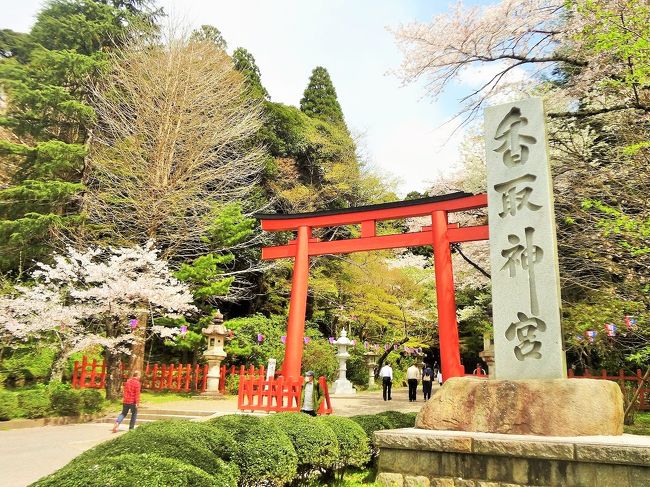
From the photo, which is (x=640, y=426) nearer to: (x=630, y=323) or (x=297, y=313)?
(x=630, y=323)

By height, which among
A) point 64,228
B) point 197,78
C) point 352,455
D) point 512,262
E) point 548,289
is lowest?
point 352,455

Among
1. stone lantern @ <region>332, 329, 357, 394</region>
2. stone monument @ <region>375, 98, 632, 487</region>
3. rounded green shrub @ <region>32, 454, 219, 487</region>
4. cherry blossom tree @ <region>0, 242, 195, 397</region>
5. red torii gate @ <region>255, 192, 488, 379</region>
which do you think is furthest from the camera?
stone lantern @ <region>332, 329, 357, 394</region>

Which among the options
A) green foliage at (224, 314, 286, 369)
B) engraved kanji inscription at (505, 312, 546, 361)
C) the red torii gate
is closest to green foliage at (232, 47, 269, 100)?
green foliage at (224, 314, 286, 369)

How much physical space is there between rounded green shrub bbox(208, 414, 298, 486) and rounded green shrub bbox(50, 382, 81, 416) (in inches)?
389

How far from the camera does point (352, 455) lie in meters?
5.66

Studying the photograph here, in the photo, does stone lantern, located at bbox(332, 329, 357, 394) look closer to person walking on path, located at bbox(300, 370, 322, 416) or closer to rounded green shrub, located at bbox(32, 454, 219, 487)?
person walking on path, located at bbox(300, 370, 322, 416)

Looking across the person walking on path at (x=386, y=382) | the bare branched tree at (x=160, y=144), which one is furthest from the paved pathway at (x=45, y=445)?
the bare branched tree at (x=160, y=144)

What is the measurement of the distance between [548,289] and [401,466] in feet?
8.59

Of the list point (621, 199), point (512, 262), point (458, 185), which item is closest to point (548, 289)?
point (512, 262)

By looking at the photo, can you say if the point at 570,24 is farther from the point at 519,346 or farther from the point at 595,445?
the point at 595,445

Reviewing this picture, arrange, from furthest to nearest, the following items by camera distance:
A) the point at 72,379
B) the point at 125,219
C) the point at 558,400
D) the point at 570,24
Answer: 1. the point at 125,219
2. the point at 72,379
3. the point at 570,24
4. the point at 558,400

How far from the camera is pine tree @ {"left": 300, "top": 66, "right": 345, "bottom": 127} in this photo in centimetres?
3108

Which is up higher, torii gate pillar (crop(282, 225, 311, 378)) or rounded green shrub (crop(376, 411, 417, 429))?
torii gate pillar (crop(282, 225, 311, 378))

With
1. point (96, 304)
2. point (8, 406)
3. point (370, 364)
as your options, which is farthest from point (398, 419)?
point (370, 364)
